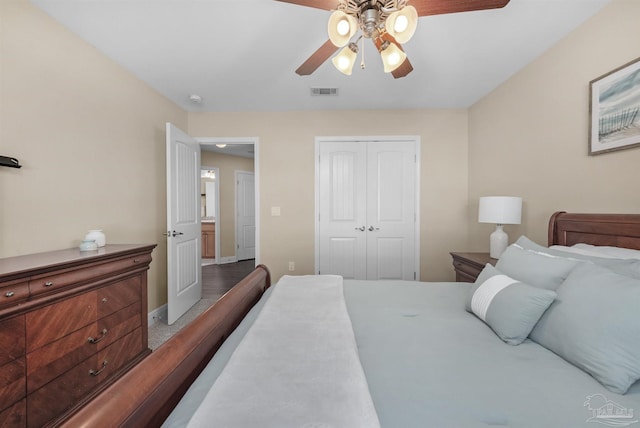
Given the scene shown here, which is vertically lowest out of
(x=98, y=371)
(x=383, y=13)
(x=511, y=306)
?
(x=98, y=371)

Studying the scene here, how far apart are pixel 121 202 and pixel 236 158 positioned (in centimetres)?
355

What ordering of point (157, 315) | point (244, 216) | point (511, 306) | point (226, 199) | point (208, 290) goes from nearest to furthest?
point (511, 306)
point (157, 315)
point (208, 290)
point (226, 199)
point (244, 216)

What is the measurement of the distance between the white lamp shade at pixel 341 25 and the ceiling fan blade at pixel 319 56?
23cm

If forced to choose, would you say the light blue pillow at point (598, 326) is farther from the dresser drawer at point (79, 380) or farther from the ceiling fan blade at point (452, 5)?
the dresser drawer at point (79, 380)

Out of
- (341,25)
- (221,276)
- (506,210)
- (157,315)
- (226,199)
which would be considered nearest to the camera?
(341,25)

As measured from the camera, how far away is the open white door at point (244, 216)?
19.2 feet

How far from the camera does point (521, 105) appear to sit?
2.40m

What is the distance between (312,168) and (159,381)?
2977 mm

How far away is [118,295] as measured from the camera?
5.75ft

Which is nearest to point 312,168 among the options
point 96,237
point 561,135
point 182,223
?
point 182,223

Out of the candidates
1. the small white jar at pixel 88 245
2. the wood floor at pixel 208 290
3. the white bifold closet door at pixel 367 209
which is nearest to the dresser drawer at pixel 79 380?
the wood floor at pixel 208 290

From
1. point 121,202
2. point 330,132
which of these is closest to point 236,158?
point 330,132

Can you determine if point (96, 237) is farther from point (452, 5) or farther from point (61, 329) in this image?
point (452, 5)

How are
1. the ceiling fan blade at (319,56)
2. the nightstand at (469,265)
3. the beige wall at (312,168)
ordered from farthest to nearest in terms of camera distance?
1. the beige wall at (312,168)
2. the nightstand at (469,265)
3. the ceiling fan blade at (319,56)
